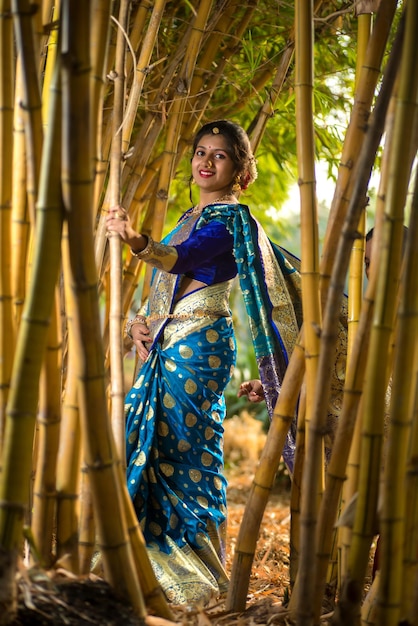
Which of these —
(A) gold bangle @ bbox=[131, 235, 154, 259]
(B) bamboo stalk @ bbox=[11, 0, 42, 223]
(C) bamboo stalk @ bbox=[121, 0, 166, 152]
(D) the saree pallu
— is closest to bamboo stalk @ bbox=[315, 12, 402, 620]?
(B) bamboo stalk @ bbox=[11, 0, 42, 223]

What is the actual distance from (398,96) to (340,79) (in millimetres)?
1781

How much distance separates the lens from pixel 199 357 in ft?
6.02

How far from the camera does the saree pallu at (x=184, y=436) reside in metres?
1.79

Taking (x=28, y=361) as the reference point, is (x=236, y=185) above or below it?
above

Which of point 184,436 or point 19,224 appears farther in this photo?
point 184,436

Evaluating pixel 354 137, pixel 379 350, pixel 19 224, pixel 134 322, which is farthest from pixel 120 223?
pixel 134 322

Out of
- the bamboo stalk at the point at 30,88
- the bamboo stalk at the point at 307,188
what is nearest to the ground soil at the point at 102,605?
the bamboo stalk at the point at 307,188

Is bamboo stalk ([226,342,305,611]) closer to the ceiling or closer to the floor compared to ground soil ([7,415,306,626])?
closer to the ceiling

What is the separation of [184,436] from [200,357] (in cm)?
19

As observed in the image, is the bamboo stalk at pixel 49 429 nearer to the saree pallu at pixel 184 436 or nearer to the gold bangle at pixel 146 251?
the gold bangle at pixel 146 251

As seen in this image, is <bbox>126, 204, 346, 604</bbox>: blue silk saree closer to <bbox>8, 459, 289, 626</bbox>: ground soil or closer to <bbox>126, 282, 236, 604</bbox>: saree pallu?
<bbox>126, 282, 236, 604</bbox>: saree pallu

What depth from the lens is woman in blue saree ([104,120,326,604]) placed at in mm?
1713

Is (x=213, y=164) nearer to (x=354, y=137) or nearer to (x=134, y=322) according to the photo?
(x=134, y=322)

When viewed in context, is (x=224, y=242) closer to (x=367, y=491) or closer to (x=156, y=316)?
(x=156, y=316)
